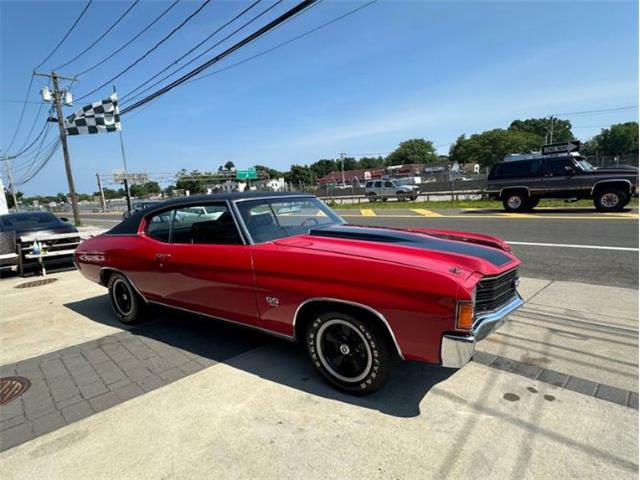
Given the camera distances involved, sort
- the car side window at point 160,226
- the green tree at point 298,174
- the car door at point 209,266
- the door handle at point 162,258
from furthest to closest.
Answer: the green tree at point 298,174 → the car side window at point 160,226 → the door handle at point 162,258 → the car door at point 209,266

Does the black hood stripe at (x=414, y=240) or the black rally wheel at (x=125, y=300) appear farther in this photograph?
the black rally wheel at (x=125, y=300)

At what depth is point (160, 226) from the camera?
4.18m

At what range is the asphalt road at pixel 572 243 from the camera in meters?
5.81

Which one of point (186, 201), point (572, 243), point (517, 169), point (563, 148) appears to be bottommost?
point (572, 243)

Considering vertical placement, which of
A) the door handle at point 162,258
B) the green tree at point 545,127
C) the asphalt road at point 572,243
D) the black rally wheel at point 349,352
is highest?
the green tree at point 545,127

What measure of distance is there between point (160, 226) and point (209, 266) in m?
1.11

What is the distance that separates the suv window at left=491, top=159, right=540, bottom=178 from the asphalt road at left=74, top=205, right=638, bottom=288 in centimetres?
246

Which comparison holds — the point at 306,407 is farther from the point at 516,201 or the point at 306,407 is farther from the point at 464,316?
the point at 516,201

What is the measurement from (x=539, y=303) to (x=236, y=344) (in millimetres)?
3510

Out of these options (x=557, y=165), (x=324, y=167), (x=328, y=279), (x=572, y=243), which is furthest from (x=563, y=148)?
(x=324, y=167)

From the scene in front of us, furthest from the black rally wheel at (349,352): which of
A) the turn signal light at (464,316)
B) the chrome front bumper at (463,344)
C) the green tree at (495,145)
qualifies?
the green tree at (495,145)

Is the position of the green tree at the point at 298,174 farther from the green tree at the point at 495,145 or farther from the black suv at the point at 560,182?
the black suv at the point at 560,182

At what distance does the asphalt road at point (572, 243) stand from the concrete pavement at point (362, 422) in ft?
6.97

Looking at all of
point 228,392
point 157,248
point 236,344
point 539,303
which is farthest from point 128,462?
point 539,303
